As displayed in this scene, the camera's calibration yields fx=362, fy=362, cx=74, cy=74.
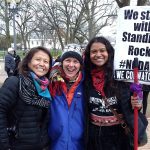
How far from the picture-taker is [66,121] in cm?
331

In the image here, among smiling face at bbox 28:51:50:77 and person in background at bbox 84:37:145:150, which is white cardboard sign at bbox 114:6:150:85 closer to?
person in background at bbox 84:37:145:150

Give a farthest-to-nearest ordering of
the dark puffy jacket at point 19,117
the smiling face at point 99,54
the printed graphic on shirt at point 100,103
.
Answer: the smiling face at point 99,54, the printed graphic on shirt at point 100,103, the dark puffy jacket at point 19,117

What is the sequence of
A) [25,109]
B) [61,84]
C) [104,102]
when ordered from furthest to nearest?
[61,84]
[104,102]
[25,109]

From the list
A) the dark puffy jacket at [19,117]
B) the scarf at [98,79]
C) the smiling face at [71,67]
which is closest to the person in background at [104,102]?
the scarf at [98,79]

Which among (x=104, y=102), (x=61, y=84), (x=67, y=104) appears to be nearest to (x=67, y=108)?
(x=67, y=104)

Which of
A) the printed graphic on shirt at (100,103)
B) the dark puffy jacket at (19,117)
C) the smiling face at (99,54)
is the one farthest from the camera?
the smiling face at (99,54)

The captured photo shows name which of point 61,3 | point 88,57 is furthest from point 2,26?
point 88,57

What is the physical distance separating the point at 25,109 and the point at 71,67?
0.59m

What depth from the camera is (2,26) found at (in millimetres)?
43125

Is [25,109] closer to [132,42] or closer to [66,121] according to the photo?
[66,121]

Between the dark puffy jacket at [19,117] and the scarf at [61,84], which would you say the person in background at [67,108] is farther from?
the dark puffy jacket at [19,117]

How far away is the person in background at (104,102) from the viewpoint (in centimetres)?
327

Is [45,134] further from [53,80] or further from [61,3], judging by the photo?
[61,3]

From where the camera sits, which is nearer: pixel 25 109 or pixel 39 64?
pixel 25 109
